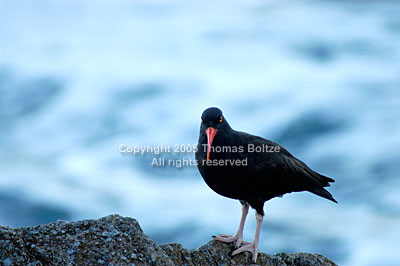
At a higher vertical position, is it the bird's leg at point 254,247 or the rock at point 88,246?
the bird's leg at point 254,247

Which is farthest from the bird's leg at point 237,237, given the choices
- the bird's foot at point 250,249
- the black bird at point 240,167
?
the bird's foot at point 250,249

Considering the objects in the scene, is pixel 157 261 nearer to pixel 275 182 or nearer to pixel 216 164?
pixel 216 164

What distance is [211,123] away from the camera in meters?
11.6

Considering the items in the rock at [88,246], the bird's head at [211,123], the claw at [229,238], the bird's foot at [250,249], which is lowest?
the rock at [88,246]

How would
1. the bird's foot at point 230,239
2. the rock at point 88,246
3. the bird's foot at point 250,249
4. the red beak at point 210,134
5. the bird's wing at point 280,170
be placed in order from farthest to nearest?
the bird's wing at point 280,170 → the bird's foot at point 230,239 → the red beak at point 210,134 → the bird's foot at point 250,249 → the rock at point 88,246

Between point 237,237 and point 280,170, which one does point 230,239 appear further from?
point 280,170

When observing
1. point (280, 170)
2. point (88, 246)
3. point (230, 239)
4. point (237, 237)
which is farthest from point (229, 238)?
point (88, 246)

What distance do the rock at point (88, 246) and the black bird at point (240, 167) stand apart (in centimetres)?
187

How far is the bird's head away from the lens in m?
11.6

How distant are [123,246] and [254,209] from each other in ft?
13.2

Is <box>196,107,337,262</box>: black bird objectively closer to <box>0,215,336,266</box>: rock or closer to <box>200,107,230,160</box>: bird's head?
<box>200,107,230,160</box>: bird's head

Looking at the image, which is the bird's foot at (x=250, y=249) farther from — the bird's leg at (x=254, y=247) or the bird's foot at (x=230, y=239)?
the bird's foot at (x=230, y=239)

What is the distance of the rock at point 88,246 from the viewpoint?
28.2ft

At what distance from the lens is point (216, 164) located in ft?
37.4
